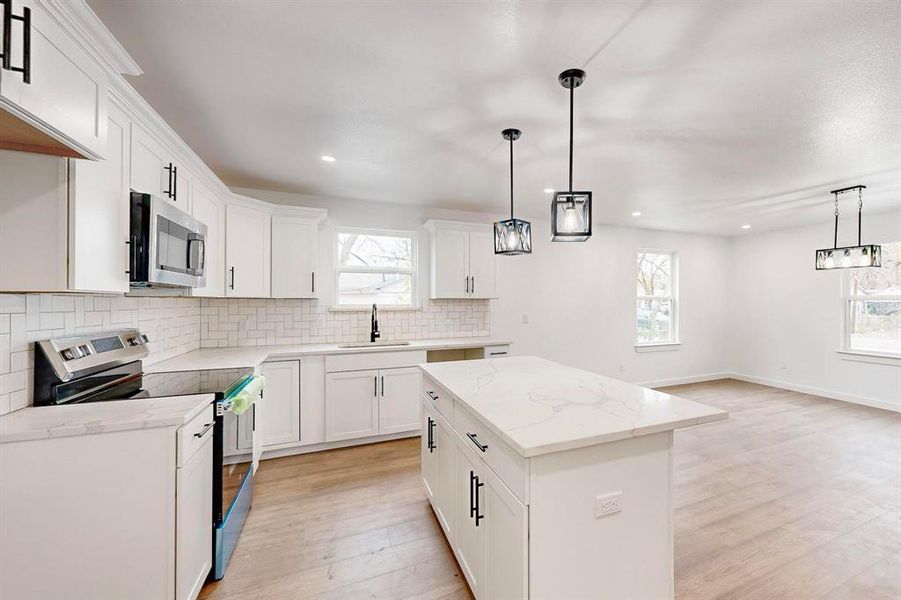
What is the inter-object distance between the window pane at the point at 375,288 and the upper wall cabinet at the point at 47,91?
2773 millimetres

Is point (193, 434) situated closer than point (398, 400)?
Yes

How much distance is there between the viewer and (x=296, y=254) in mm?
3562

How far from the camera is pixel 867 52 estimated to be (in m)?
1.66

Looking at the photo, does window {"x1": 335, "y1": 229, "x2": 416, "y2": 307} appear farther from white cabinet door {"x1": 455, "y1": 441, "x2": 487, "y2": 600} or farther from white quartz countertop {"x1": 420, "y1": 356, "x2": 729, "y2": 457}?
white cabinet door {"x1": 455, "y1": 441, "x2": 487, "y2": 600}

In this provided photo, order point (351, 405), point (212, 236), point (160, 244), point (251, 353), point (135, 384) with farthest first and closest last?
point (351, 405) → point (251, 353) → point (212, 236) → point (135, 384) → point (160, 244)

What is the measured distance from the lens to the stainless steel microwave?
5.59 feet

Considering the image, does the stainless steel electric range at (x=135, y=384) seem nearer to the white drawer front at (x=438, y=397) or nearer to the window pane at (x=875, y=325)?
the white drawer front at (x=438, y=397)

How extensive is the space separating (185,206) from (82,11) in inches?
53.1

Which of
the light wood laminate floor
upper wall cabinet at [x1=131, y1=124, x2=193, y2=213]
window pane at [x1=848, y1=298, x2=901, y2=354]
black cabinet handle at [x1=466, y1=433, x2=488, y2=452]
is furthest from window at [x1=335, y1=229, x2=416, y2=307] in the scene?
window pane at [x1=848, y1=298, x2=901, y2=354]

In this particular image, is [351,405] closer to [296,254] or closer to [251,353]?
[251,353]

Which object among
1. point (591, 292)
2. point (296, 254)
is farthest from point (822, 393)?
point (296, 254)

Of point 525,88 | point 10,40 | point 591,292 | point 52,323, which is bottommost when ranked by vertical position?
point 52,323

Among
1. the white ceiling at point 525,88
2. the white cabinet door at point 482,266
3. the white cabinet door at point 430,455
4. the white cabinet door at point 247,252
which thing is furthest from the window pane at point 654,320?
the white cabinet door at point 247,252

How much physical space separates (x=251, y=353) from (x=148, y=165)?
1754 millimetres
